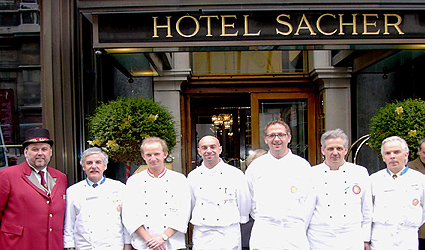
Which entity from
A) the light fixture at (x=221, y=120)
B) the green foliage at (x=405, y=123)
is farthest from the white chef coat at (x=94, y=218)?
the light fixture at (x=221, y=120)

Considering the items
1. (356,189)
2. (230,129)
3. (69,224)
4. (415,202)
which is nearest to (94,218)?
(69,224)

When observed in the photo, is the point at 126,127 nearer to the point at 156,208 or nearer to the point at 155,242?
the point at 156,208

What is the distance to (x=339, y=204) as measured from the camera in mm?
3279

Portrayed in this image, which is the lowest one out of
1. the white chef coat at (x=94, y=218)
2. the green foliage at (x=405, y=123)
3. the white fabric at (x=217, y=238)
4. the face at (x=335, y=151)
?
the white fabric at (x=217, y=238)

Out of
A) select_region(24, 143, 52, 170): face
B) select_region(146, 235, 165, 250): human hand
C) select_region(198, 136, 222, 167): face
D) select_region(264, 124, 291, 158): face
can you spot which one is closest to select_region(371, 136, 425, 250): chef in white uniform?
select_region(264, 124, 291, 158): face

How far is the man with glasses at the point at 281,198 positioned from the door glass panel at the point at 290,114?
3.61m

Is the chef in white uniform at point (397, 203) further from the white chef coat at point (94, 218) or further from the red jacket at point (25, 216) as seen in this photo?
the red jacket at point (25, 216)

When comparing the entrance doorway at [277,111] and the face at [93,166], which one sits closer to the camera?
the face at [93,166]

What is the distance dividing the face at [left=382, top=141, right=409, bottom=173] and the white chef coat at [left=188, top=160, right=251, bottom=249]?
1.36 metres

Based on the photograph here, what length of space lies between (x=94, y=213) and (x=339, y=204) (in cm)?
218

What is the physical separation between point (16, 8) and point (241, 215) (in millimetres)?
4000

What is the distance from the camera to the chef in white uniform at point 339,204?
3.26 meters

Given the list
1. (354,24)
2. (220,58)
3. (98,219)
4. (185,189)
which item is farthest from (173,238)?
(220,58)

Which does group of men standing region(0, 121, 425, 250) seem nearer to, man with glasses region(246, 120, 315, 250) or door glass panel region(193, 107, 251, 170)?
man with glasses region(246, 120, 315, 250)
